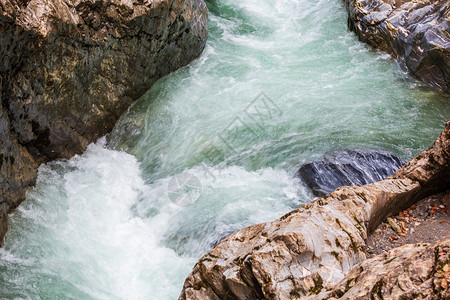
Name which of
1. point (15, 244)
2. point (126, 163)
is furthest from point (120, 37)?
point (15, 244)

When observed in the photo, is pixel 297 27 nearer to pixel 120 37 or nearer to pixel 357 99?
pixel 357 99

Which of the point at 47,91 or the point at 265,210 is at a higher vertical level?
the point at 47,91

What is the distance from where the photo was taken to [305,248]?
418cm

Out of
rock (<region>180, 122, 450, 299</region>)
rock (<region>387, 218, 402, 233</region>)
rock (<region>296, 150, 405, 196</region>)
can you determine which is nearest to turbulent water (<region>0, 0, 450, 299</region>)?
rock (<region>296, 150, 405, 196</region>)

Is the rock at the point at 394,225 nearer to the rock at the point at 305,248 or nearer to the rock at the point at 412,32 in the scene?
the rock at the point at 305,248

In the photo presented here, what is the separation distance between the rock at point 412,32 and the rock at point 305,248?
5.31m

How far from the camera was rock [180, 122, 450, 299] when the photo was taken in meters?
4.09

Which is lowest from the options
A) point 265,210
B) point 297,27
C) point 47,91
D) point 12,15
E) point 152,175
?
point 265,210

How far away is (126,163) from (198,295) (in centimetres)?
443

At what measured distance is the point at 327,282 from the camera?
4.06 meters

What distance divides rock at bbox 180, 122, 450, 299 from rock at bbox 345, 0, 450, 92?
17.4ft

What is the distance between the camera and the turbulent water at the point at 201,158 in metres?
6.38

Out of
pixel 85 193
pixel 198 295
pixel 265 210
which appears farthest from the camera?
pixel 85 193

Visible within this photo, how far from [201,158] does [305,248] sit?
4.35 m
